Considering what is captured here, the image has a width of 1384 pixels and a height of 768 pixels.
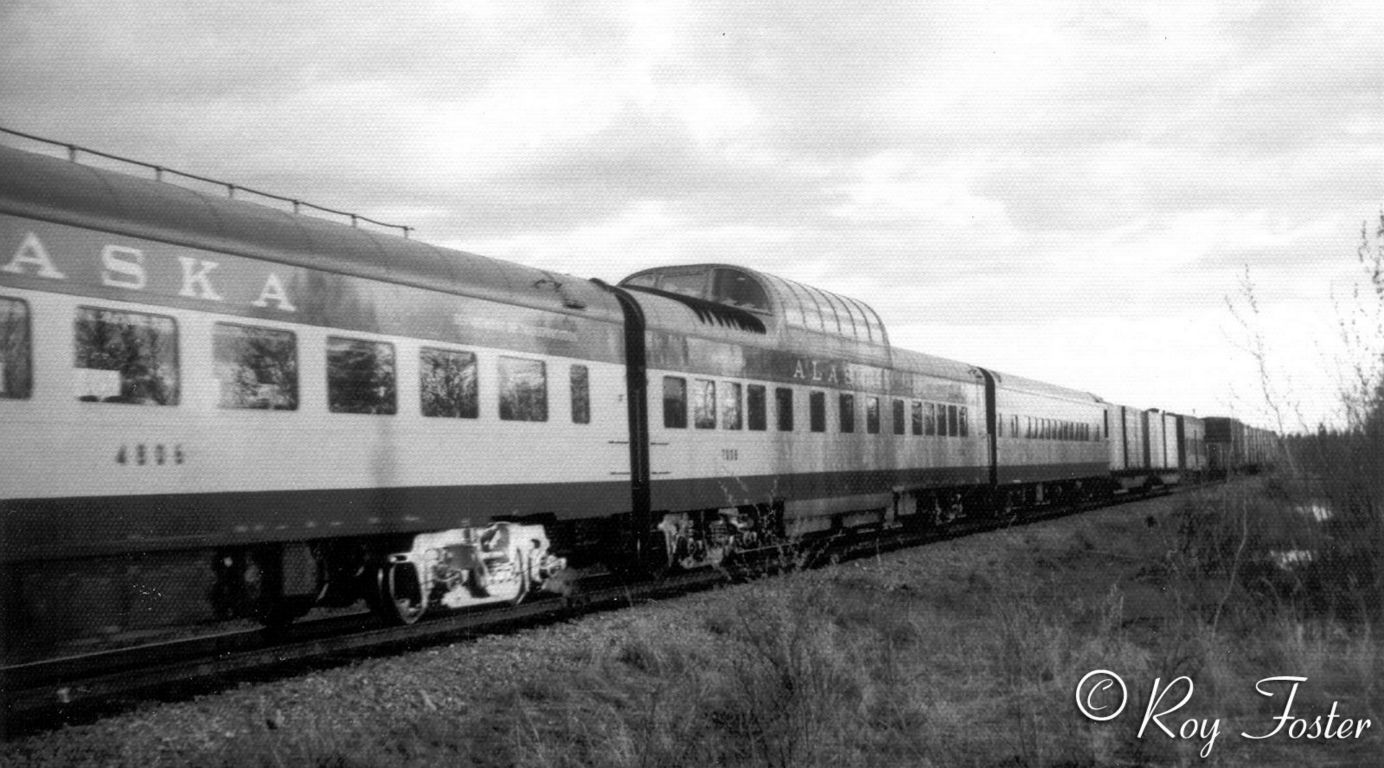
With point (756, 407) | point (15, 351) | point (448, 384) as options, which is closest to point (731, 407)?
point (756, 407)

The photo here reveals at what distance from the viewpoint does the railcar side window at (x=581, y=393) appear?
39.3ft

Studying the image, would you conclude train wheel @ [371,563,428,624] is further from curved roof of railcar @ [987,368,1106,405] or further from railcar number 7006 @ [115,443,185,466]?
curved roof of railcar @ [987,368,1106,405]

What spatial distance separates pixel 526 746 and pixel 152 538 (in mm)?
3175

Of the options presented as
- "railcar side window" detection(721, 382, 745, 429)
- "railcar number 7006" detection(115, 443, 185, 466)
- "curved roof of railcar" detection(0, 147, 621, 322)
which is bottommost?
"railcar number 7006" detection(115, 443, 185, 466)

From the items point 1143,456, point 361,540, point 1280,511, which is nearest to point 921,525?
point 1280,511

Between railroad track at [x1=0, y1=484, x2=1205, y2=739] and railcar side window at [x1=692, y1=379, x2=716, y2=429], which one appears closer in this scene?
railroad track at [x1=0, y1=484, x2=1205, y2=739]

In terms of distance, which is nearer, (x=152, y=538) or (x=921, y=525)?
(x=152, y=538)

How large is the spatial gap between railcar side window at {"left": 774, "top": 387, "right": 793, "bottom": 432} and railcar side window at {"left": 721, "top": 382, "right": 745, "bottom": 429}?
3.35ft

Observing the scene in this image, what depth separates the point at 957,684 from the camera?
24.4 ft

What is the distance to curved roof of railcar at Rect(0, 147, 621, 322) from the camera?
287 inches

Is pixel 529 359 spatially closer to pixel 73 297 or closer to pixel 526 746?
pixel 73 297

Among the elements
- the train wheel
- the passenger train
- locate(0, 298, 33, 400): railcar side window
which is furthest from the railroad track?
locate(0, 298, 33, 400): railcar side window

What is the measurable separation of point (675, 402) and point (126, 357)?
7.10 meters
